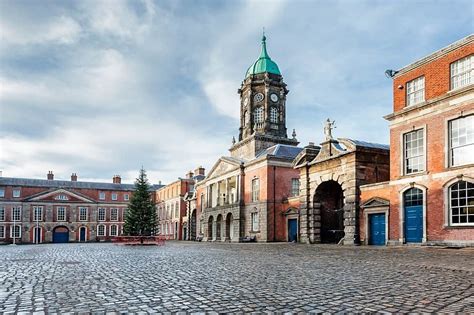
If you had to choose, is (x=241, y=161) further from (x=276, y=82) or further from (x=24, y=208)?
(x=24, y=208)

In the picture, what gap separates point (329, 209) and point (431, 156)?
471 inches

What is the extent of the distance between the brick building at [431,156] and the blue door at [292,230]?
11.3 metres

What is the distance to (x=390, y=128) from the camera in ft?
80.6

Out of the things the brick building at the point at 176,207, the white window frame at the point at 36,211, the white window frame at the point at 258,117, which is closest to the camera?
the white window frame at the point at 258,117

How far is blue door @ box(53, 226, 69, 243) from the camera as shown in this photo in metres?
76.8

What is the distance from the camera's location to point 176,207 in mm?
69188

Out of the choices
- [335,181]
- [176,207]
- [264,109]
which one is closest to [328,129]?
[335,181]

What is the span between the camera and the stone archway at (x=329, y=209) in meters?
32.1

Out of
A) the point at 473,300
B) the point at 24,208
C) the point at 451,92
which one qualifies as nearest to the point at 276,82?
the point at 451,92

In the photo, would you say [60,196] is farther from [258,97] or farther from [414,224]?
[414,224]

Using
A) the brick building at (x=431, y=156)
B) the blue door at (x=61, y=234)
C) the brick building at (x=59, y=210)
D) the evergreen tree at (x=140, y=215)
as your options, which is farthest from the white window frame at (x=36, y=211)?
the brick building at (x=431, y=156)

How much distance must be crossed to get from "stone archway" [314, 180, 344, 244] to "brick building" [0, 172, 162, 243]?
57683mm

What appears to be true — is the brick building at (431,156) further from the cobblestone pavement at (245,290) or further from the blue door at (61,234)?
the blue door at (61,234)

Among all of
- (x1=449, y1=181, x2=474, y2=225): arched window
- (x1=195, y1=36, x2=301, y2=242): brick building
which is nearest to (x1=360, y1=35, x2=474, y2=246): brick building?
→ (x1=449, y1=181, x2=474, y2=225): arched window
